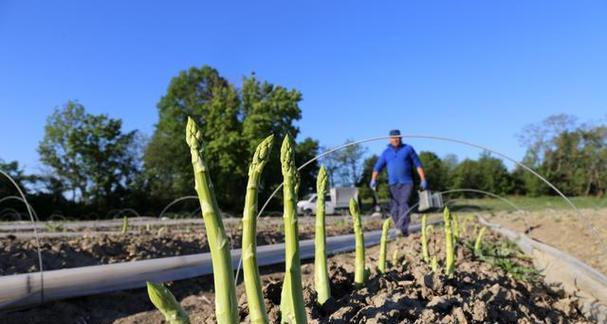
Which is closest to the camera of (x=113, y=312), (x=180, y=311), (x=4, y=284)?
(x=180, y=311)

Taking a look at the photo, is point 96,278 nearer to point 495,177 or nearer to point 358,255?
point 358,255

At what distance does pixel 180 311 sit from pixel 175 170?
31.7 m

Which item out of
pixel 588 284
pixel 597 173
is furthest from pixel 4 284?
pixel 597 173

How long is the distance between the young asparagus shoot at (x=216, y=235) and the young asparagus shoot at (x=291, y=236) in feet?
0.91

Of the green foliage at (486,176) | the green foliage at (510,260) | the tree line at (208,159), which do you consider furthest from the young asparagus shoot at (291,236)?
the green foliage at (486,176)

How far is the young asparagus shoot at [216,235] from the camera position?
4.17 feet

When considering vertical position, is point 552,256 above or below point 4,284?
below

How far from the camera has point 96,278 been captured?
3531 millimetres

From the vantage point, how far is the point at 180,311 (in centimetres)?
119

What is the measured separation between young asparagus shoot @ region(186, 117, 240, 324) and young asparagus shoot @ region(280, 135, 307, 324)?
28 cm

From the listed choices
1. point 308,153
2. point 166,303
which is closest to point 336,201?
point 308,153

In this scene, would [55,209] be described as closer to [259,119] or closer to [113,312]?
[259,119]

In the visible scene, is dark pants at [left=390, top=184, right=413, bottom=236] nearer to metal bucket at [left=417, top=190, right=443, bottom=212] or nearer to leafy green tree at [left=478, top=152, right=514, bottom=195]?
metal bucket at [left=417, top=190, right=443, bottom=212]

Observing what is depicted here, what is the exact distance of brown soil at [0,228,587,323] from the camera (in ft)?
6.43
